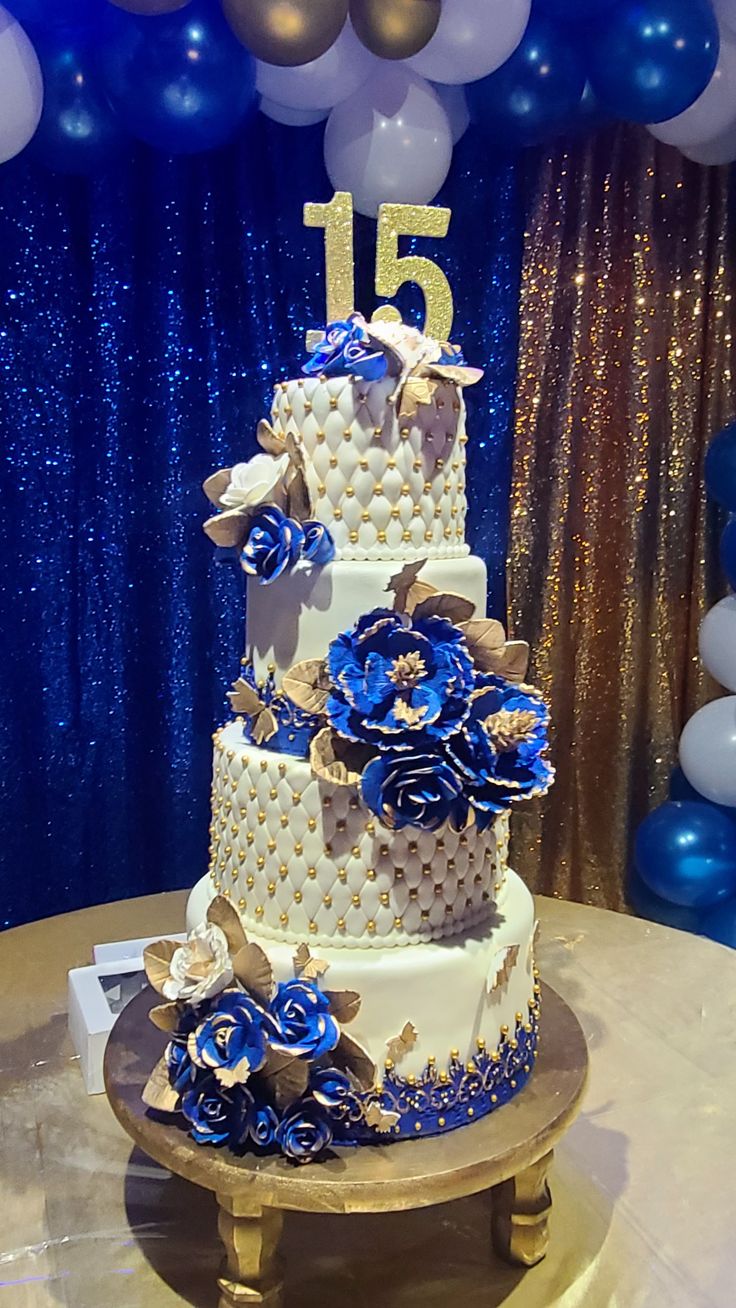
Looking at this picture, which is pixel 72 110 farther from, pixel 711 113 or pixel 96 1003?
pixel 96 1003

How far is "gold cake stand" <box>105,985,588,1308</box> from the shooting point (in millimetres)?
1179

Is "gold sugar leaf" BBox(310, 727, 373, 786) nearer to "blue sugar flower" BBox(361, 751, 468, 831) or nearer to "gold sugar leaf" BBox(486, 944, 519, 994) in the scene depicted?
"blue sugar flower" BBox(361, 751, 468, 831)

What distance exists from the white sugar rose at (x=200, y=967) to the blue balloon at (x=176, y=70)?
1611 mm

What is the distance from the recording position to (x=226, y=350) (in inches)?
104

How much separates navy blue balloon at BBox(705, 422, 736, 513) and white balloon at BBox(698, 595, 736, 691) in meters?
0.25

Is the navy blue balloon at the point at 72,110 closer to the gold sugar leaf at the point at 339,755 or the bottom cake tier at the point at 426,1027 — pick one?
the gold sugar leaf at the point at 339,755

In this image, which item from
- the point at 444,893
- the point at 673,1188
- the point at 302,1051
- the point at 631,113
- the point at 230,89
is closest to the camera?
the point at 302,1051

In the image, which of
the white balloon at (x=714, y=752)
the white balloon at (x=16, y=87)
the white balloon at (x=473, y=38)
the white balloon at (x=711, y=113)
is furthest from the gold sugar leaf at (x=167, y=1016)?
the white balloon at (x=711, y=113)

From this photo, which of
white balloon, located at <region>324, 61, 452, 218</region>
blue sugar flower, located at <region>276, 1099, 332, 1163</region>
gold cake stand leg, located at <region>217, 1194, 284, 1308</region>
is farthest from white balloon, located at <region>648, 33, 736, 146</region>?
gold cake stand leg, located at <region>217, 1194, 284, 1308</region>

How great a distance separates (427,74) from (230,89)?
42cm

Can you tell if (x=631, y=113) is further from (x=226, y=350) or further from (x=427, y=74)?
(x=226, y=350)

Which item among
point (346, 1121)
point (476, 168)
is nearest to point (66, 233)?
point (476, 168)

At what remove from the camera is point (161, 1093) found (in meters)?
1.28

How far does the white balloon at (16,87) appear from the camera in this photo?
6.49 ft
